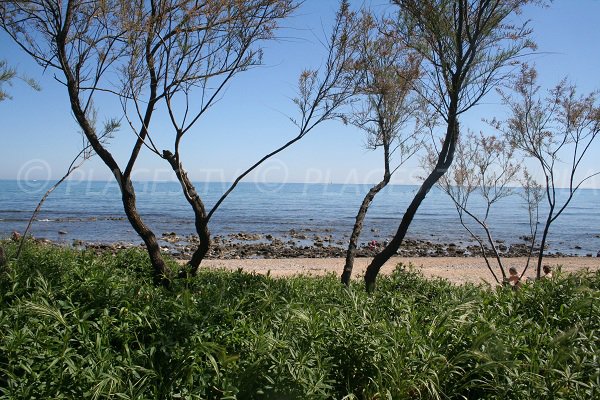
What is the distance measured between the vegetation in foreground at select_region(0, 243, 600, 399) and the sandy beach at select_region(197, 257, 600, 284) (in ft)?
39.7

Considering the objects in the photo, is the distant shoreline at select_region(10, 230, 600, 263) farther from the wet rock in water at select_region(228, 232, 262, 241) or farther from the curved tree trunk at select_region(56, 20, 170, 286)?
the curved tree trunk at select_region(56, 20, 170, 286)

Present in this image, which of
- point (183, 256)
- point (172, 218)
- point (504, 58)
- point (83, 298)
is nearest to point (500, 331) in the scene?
point (83, 298)

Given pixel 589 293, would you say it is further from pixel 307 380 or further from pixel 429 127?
pixel 429 127

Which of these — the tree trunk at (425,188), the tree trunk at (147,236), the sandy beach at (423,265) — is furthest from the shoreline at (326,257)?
the tree trunk at (147,236)

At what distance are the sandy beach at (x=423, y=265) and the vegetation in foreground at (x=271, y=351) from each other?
39.7 feet

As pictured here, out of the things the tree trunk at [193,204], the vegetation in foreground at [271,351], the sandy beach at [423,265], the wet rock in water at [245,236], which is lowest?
the wet rock in water at [245,236]

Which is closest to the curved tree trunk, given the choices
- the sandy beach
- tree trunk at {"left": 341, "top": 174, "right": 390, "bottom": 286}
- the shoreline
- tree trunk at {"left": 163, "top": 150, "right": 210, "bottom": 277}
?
tree trunk at {"left": 163, "top": 150, "right": 210, "bottom": 277}

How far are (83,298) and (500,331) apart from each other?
247 cm

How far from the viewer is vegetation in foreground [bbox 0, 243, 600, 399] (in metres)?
2.48

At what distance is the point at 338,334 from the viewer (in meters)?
2.88

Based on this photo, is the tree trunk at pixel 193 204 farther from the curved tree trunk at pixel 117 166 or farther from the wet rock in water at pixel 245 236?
the wet rock in water at pixel 245 236

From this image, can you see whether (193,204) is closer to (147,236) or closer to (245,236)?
(147,236)

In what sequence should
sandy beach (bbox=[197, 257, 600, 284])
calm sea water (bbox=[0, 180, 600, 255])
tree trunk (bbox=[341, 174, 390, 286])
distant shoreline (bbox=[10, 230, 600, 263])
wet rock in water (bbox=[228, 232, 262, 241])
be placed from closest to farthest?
tree trunk (bbox=[341, 174, 390, 286])
sandy beach (bbox=[197, 257, 600, 284])
distant shoreline (bbox=[10, 230, 600, 263])
wet rock in water (bbox=[228, 232, 262, 241])
calm sea water (bbox=[0, 180, 600, 255])

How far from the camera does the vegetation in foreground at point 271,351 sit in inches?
97.7
